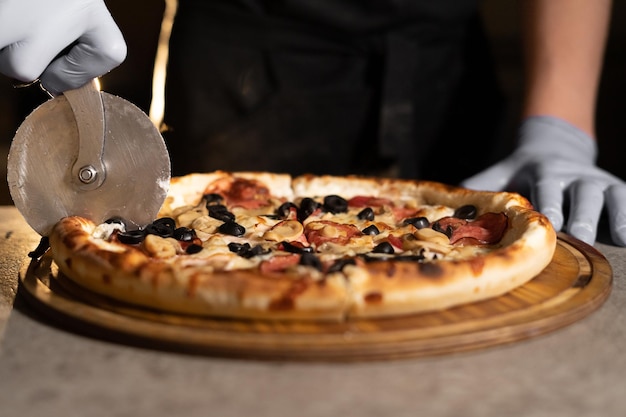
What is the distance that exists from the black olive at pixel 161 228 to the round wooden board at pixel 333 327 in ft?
0.72

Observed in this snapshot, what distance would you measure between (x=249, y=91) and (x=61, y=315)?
5.18ft

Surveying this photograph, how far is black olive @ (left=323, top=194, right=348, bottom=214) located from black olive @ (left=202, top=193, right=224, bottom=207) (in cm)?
29

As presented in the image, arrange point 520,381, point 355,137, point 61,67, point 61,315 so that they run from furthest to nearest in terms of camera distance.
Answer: point 355,137 < point 61,67 < point 61,315 < point 520,381

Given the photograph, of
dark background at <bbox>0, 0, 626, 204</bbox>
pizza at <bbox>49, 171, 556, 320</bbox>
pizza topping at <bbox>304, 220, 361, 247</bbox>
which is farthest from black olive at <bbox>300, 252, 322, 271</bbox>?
dark background at <bbox>0, 0, 626, 204</bbox>

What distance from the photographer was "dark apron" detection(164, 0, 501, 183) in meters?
2.71

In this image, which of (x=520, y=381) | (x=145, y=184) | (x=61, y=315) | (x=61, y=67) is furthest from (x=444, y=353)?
(x=61, y=67)

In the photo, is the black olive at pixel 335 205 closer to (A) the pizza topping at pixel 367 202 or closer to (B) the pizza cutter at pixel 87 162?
(A) the pizza topping at pixel 367 202

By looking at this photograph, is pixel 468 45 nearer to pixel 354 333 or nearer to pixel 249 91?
pixel 249 91

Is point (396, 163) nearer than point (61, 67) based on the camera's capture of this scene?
No

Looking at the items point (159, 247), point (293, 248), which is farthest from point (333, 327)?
point (159, 247)

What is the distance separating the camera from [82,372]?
3.86ft

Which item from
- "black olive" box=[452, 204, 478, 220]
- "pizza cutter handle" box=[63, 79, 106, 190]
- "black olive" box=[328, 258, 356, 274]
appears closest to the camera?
"black olive" box=[328, 258, 356, 274]

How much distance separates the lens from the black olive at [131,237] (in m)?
1.59

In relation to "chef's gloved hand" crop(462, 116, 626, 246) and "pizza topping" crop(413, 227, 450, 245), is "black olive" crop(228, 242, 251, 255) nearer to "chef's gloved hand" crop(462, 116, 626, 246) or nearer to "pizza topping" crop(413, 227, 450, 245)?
"pizza topping" crop(413, 227, 450, 245)
